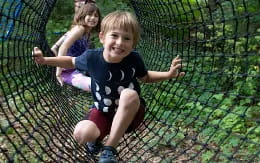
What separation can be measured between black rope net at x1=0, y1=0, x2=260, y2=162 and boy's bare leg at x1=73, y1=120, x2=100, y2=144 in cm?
10

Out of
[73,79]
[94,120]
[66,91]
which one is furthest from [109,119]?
[66,91]

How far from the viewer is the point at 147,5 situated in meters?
3.33

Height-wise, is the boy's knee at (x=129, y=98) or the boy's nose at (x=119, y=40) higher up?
the boy's nose at (x=119, y=40)

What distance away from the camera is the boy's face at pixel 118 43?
5.74 ft

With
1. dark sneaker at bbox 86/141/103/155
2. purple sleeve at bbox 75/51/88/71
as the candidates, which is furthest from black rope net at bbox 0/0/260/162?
purple sleeve at bbox 75/51/88/71

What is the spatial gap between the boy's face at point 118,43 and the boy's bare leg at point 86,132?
0.28 metres

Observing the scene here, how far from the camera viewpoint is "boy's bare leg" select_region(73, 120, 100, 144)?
1710 mm

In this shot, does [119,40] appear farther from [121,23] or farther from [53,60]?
[53,60]

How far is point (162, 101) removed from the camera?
2748 millimetres

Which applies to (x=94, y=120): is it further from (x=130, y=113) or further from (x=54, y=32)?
(x=54, y=32)

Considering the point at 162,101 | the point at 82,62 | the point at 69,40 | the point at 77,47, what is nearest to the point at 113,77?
the point at 82,62

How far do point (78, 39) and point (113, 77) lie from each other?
117 cm

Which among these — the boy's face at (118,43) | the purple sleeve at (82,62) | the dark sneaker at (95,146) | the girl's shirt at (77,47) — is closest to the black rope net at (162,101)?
the dark sneaker at (95,146)

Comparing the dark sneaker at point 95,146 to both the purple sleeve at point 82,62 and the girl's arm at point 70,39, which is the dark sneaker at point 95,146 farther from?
the girl's arm at point 70,39
